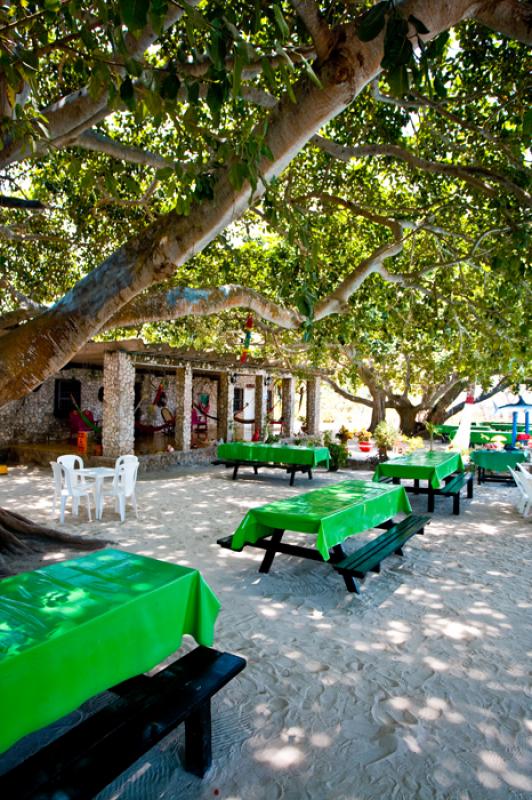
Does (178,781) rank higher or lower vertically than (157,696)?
lower

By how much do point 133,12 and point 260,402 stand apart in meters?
14.1

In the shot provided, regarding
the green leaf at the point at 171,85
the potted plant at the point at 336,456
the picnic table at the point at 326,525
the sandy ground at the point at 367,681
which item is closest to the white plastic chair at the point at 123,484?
the sandy ground at the point at 367,681

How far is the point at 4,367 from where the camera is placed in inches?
129

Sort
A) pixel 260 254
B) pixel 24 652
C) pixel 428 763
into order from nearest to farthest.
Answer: pixel 24 652 < pixel 428 763 < pixel 260 254

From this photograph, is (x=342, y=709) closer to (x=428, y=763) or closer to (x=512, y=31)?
(x=428, y=763)

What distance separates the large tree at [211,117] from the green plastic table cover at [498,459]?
4.26 metres

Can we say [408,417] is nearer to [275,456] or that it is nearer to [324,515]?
[275,456]

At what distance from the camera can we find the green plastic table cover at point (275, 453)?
32.9ft

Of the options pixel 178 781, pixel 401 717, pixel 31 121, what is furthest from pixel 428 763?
pixel 31 121

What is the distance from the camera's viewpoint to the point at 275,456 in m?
10.3

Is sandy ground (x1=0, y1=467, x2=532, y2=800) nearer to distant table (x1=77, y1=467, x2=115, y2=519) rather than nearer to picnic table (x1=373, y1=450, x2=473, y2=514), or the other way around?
distant table (x1=77, y1=467, x2=115, y2=519)

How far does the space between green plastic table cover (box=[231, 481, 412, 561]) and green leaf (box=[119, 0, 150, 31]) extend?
11.4 ft

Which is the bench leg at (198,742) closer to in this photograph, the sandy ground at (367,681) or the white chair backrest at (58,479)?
the sandy ground at (367,681)

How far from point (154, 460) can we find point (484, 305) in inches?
312
